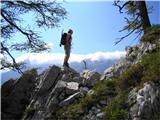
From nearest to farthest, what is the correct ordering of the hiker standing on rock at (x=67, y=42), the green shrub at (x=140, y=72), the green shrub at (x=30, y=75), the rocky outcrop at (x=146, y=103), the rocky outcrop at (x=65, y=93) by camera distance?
the rocky outcrop at (x=146, y=103), the rocky outcrop at (x=65, y=93), the green shrub at (x=140, y=72), the hiker standing on rock at (x=67, y=42), the green shrub at (x=30, y=75)

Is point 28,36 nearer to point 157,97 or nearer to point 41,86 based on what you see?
point 41,86

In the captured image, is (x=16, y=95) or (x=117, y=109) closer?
(x=117, y=109)

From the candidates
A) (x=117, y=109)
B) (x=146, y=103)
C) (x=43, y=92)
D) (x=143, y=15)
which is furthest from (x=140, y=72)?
(x=143, y=15)

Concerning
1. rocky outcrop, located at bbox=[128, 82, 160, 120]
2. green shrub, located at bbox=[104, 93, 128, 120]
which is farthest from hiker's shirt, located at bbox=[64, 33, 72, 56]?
rocky outcrop, located at bbox=[128, 82, 160, 120]

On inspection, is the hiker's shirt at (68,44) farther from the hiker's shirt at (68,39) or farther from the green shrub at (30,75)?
the green shrub at (30,75)

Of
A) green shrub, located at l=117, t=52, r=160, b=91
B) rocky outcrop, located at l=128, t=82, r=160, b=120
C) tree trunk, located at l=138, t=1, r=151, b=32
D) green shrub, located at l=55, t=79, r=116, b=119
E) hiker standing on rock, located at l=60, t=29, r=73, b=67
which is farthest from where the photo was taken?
tree trunk, located at l=138, t=1, r=151, b=32

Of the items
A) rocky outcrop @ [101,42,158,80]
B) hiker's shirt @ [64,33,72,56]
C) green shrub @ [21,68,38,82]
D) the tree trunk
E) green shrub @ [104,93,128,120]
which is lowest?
green shrub @ [104,93,128,120]

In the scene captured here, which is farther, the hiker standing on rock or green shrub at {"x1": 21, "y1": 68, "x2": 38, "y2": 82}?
green shrub at {"x1": 21, "y1": 68, "x2": 38, "y2": 82}

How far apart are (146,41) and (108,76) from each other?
2.34m

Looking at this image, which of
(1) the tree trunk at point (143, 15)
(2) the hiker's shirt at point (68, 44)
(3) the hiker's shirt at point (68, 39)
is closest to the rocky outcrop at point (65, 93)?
(2) the hiker's shirt at point (68, 44)

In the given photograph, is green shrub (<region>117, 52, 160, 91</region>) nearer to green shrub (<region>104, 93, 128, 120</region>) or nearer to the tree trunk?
green shrub (<region>104, 93, 128, 120</region>)

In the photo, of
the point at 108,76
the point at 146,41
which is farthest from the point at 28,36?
the point at 146,41

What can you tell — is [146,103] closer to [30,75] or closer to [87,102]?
[87,102]

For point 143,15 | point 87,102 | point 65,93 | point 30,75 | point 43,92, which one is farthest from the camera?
point 143,15
